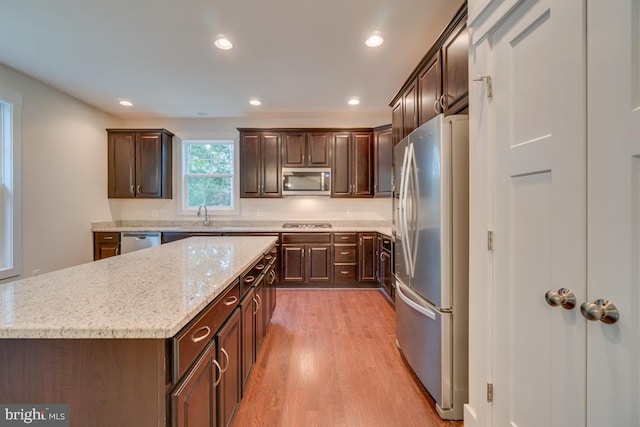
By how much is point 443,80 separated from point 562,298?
5.14 ft

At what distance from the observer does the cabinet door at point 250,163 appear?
4324 millimetres

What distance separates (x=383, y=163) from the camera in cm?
401

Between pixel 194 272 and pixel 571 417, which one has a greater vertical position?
pixel 194 272

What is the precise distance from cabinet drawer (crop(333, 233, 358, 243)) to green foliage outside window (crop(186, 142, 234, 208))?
6.48ft

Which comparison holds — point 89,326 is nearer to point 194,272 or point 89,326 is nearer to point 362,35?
point 194,272

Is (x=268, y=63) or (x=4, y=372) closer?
(x=4, y=372)

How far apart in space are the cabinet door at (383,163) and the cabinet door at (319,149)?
0.76 m

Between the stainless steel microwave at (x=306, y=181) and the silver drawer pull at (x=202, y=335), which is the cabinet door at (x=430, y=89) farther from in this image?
the stainless steel microwave at (x=306, y=181)

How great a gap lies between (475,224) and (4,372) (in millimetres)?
Answer: 1954

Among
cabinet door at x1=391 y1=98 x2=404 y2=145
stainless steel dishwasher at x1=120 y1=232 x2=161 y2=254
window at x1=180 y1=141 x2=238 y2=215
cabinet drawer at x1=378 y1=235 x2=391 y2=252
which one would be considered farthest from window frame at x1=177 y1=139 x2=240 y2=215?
cabinet door at x1=391 y1=98 x2=404 y2=145

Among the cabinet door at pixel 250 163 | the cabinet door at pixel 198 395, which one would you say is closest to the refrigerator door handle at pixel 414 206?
the cabinet door at pixel 198 395

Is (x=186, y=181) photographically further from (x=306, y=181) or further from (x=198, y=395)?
(x=198, y=395)

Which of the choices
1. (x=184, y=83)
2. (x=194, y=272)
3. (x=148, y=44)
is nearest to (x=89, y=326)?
(x=194, y=272)

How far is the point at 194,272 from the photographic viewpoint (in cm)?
141
